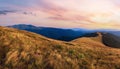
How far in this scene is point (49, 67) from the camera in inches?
1095

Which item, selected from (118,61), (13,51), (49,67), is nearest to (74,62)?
(49,67)

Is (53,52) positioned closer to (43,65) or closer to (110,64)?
(43,65)

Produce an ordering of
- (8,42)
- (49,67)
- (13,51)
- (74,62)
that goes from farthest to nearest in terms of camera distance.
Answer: (8,42)
(13,51)
(74,62)
(49,67)

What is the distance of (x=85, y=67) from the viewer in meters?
28.3

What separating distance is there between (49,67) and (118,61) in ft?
33.4

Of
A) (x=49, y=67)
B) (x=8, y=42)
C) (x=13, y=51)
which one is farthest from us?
(x=8, y=42)

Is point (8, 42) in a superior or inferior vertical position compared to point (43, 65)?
superior

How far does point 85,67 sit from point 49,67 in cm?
468

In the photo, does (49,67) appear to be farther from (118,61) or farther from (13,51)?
(118,61)

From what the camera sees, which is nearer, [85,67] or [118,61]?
[85,67]

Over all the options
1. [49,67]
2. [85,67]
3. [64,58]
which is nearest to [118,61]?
[85,67]

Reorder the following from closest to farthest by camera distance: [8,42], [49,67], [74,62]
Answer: [49,67] < [74,62] < [8,42]

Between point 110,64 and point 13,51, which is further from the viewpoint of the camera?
point 13,51

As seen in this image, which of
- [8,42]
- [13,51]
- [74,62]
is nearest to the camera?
[74,62]
